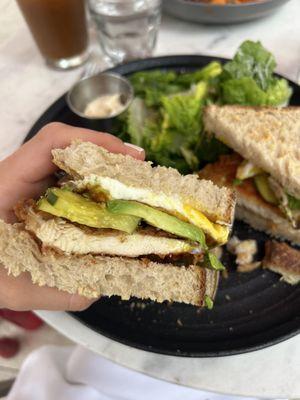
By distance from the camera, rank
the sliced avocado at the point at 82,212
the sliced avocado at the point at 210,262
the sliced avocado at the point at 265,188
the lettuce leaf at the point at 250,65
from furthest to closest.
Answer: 1. the lettuce leaf at the point at 250,65
2. the sliced avocado at the point at 265,188
3. the sliced avocado at the point at 210,262
4. the sliced avocado at the point at 82,212

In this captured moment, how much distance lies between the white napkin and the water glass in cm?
180

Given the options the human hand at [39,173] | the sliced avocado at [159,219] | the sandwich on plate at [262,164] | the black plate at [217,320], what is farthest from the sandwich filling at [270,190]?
the sliced avocado at [159,219]

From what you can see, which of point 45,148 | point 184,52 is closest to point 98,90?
point 45,148

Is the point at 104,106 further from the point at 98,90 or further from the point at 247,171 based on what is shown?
the point at 247,171

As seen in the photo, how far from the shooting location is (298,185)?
1848 mm

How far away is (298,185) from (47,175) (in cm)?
105

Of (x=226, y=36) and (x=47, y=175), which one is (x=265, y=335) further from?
(x=226, y=36)

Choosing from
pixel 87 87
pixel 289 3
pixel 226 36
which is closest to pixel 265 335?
pixel 87 87

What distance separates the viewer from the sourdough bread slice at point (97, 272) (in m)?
1.37

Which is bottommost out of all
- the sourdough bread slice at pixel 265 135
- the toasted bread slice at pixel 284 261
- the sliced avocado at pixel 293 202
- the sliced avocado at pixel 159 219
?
the toasted bread slice at pixel 284 261

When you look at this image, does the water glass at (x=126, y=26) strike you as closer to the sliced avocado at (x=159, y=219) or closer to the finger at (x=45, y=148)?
the finger at (x=45, y=148)

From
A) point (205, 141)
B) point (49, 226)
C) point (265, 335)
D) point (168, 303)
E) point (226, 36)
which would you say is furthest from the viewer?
point (226, 36)

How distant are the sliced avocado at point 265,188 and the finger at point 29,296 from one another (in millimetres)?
986

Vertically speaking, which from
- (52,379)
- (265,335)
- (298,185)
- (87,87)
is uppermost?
(87,87)
